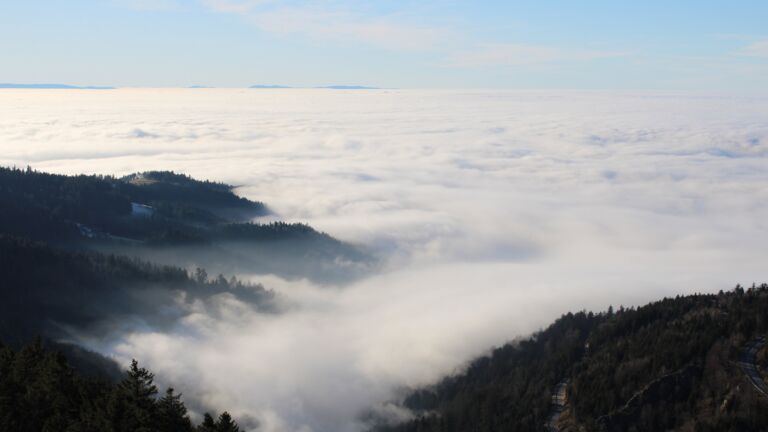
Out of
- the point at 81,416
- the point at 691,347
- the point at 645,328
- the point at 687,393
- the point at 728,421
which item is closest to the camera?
A: the point at 81,416

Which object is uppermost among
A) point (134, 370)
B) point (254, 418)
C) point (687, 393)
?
point (134, 370)

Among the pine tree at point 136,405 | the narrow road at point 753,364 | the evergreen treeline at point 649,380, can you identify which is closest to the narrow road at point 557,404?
the evergreen treeline at point 649,380

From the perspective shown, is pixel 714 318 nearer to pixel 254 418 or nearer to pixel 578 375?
pixel 578 375

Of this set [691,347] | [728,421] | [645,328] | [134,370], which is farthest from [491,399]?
[134,370]

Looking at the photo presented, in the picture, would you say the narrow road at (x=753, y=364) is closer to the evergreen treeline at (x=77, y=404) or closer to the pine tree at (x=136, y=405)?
the evergreen treeline at (x=77, y=404)

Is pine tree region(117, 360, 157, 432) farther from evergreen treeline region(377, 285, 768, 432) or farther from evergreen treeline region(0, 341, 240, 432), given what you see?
evergreen treeline region(377, 285, 768, 432)

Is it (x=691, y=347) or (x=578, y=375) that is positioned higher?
(x=691, y=347)

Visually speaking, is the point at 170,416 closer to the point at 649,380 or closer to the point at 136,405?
the point at 136,405
